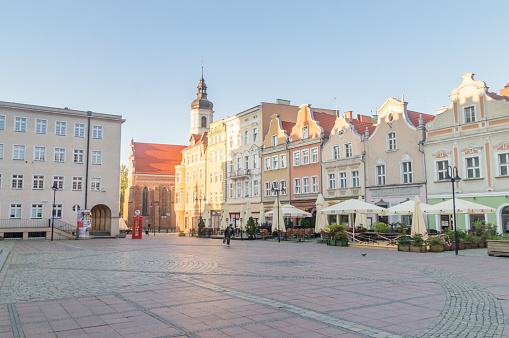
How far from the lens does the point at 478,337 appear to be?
6.73 meters

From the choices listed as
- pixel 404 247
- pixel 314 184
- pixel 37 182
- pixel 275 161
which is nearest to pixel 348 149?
pixel 314 184

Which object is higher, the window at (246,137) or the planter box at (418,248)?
the window at (246,137)

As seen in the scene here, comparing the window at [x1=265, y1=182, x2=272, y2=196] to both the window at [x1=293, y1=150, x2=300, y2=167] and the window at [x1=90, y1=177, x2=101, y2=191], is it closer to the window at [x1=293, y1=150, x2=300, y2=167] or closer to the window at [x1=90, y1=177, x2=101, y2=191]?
the window at [x1=293, y1=150, x2=300, y2=167]

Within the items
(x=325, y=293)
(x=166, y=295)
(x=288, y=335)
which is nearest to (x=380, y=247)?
(x=325, y=293)

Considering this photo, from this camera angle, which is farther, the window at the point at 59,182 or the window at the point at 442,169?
the window at the point at 59,182

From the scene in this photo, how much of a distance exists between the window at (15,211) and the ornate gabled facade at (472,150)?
1479 inches

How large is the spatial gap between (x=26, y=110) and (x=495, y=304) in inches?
1792

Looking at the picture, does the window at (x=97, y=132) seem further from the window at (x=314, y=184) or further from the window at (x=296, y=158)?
the window at (x=314, y=184)

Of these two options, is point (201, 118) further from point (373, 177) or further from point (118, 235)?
point (373, 177)

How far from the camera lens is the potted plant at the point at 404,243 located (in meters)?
23.8

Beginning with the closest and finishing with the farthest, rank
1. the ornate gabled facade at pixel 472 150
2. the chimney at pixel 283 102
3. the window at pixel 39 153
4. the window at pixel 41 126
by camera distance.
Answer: the ornate gabled facade at pixel 472 150 < the window at pixel 39 153 < the window at pixel 41 126 < the chimney at pixel 283 102

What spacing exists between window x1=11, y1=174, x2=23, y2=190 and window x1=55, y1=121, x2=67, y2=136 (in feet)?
18.7

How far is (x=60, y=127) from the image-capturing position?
150 feet

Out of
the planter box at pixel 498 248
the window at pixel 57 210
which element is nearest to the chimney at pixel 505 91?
the planter box at pixel 498 248
